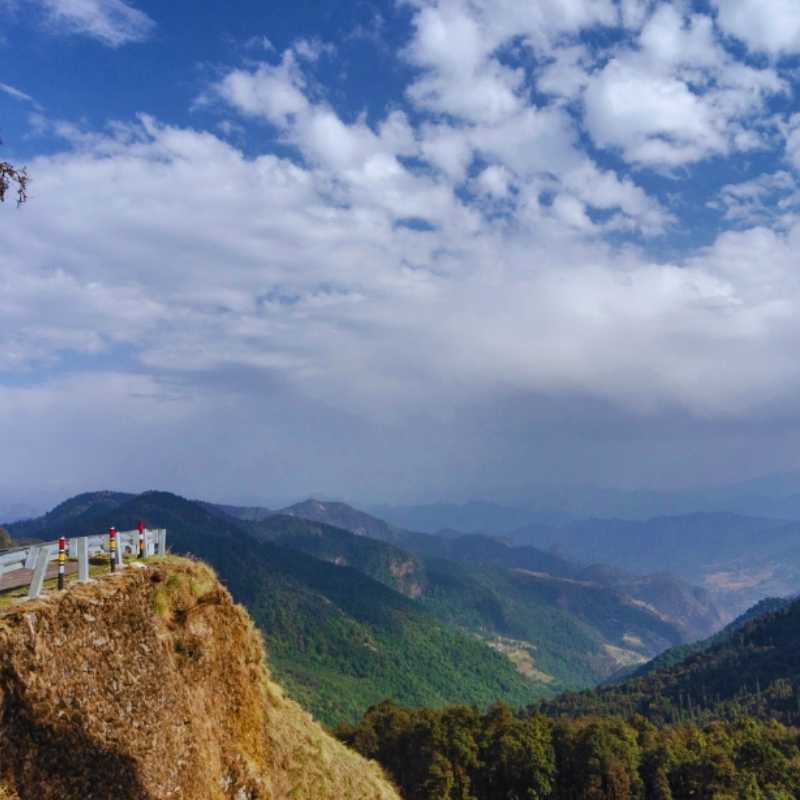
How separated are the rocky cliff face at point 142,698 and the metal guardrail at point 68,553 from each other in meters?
0.74

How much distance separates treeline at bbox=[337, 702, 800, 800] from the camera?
5984 cm

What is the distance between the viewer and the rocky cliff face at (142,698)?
12.6 m

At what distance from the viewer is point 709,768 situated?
202ft

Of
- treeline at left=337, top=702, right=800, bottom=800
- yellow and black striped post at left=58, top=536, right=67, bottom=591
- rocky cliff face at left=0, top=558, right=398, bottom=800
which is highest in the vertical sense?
yellow and black striped post at left=58, top=536, right=67, bottom=591

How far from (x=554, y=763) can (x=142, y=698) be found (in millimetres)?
59110

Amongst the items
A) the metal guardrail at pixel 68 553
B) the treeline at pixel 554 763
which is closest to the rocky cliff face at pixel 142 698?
the metal guardrail at pixel 68 553

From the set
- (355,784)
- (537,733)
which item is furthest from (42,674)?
(537,733)

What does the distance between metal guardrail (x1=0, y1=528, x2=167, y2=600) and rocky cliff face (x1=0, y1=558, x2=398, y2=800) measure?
2.44 ft

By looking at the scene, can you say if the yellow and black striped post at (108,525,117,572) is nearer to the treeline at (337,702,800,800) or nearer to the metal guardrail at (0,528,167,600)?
the metal guardrail at (0,528,167,600)

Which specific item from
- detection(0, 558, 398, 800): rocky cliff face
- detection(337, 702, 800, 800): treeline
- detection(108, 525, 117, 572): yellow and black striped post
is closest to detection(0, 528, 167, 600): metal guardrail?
detection(108, 525, 117, 572): yellow and black striped post

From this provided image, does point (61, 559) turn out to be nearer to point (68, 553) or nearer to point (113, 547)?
point (68, 553)

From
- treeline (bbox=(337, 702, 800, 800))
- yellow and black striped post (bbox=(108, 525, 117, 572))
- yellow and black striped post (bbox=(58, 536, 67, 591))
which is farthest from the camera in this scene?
treeline (bbox=(337, 702, 800, 800))

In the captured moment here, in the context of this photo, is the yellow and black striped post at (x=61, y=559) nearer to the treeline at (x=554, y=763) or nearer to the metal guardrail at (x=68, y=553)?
the metal guardrail at (x=68, y=553)

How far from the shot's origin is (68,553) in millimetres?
17781
